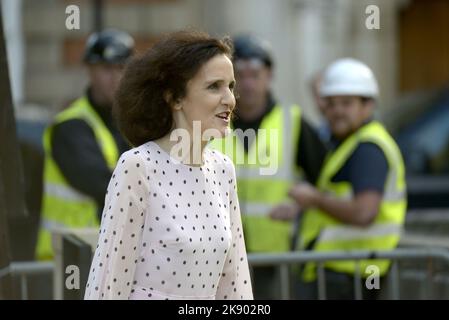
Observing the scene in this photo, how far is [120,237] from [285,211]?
11.0ft

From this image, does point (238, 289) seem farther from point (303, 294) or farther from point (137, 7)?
point (137, 7)

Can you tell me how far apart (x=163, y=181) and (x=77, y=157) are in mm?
3144

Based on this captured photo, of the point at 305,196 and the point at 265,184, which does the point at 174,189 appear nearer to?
the point at 305,196

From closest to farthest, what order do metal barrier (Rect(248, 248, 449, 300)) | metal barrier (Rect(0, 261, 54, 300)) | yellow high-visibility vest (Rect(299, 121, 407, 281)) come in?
metal barrier (Rect(0, 261, 54, 300)) → metal barrier (Rect(248, 248, 449, 300)) → yellow high-visibility vest (Rect(299, 121, 407, 281))

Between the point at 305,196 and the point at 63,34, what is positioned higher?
the point at 63,34

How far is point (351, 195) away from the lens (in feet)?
24.1

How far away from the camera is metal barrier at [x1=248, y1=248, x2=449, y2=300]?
6574mm

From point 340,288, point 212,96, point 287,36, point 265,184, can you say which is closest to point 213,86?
point 212,96

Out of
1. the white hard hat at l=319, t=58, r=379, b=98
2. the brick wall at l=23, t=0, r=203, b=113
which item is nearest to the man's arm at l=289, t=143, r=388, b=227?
the white hard hat at l=319, t=58, r=379, b=98

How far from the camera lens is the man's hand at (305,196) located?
7.36m

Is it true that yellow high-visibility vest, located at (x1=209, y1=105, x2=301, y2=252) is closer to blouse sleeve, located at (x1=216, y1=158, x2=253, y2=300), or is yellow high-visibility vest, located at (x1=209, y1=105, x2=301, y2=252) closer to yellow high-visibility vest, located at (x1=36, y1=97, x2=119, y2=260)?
yellow high-visibility vest, located at (x1=36, y1=97, x2=119, y2=260)

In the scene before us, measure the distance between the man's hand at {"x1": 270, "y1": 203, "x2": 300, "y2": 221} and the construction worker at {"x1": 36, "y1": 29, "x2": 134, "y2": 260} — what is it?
0.86 meters

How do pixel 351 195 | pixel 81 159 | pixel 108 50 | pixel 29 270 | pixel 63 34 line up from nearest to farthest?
pixel 29 270, pixel 351 195, pixel 81 159, pixel 108 50, pixel 63 34
